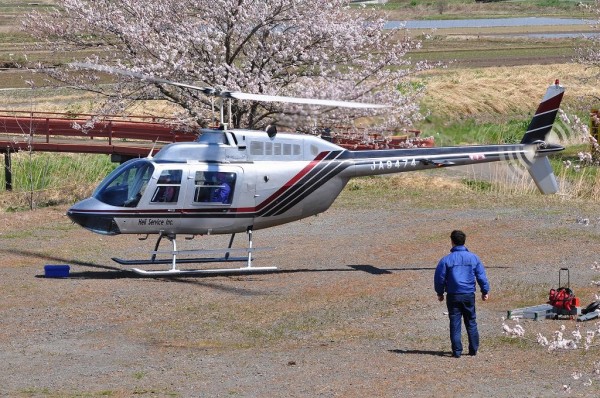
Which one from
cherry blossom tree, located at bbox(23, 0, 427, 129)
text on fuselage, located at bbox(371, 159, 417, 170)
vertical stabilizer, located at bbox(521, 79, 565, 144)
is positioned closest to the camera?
vertical stabilizer, located at bbox(521, 79, 565, 144)

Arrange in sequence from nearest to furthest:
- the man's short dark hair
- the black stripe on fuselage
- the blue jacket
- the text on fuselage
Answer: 1. the blue jacket
2. the man's short dark hair
3. the black stripe on fuselage
4. the text on fuselage

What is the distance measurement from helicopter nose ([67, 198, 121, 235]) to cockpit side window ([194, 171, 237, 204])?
5.21 feet

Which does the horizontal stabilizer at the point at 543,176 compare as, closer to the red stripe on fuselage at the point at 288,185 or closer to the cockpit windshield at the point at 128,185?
the red stripe on fuselage at the point at 288,185

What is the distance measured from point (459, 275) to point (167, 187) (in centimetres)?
724

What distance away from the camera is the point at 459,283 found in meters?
14.8

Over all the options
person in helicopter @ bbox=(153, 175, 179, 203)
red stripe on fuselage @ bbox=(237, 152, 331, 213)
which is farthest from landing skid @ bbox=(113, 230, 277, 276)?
person in helicopter @ bbox=(153, 175, 179, 203)

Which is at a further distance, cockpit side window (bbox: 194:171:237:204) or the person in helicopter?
cockpit side window (bbox: 194:171:237:204)

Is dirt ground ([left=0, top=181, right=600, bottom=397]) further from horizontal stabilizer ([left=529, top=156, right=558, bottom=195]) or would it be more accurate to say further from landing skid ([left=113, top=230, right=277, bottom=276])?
horizontal stabilizer ([left=529, top=156, right=558, bottom=195])

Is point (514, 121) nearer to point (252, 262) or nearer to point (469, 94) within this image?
point (469, 94)

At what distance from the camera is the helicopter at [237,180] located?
66.7 ft

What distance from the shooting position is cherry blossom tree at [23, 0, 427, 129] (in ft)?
95.3

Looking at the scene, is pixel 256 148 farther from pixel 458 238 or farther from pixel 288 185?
pixel 458 238

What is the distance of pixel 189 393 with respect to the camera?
44.6 feet

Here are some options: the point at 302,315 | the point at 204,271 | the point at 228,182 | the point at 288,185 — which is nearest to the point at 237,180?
the point at 228,182
